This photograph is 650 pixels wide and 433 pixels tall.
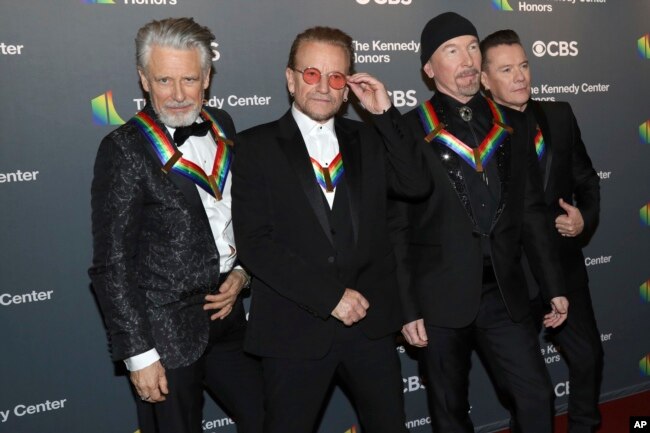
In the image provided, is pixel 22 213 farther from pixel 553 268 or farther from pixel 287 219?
pixel 553 268

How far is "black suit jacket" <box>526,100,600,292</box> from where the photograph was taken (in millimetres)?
3107

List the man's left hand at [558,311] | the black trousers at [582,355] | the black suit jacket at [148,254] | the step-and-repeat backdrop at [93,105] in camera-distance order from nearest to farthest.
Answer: the black suit jacket at [148,254] < the man's left hand at [558,311] < the step-and-repeat backdrop at [93,105] < the black trousers at [582,355]

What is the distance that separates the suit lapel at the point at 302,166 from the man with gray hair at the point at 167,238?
0.26 m

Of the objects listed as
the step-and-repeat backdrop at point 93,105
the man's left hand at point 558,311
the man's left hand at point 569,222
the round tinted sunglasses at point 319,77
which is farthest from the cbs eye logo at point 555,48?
the round tinted sunglasses at point 319,77

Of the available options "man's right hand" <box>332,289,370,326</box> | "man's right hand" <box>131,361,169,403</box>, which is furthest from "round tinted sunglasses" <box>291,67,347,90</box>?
"man's right hand" <box>131,361,169,403</box>

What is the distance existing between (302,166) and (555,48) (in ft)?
7.83

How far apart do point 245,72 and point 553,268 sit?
1.78 meters

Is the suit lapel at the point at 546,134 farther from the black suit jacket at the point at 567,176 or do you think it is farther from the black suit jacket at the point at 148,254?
the black suit jacket at the point at 148,254

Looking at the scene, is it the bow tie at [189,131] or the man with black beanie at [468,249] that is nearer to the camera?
the bow tie at [189,131]

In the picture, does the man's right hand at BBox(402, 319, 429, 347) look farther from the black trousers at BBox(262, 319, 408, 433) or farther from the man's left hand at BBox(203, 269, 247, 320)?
the man's left hand at BBox(203, 269, 247, 320)

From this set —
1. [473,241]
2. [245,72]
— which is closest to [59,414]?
[245,72]

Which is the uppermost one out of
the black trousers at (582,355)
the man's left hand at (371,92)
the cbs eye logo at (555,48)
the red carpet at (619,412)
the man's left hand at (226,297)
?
the cbs eye logo at (555,48)

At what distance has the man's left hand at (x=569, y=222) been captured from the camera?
10.2 ft

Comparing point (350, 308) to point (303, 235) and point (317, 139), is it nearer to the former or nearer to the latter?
point (303, 235)
